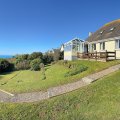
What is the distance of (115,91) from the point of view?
13.0m

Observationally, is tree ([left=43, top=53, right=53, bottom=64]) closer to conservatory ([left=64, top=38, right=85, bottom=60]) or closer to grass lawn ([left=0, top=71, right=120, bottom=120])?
conservatory ([left=64, top=38, right=85, bottom=60])

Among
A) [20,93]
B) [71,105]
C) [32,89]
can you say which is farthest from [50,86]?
[71,105]

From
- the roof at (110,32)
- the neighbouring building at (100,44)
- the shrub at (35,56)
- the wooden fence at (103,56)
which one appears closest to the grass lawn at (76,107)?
the wooden fence at (103,56)

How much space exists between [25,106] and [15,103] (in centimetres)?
119

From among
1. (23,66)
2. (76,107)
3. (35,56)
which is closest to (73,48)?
(23,66)

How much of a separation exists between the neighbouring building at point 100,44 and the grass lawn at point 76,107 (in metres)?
13.9

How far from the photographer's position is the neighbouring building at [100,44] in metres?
26.7

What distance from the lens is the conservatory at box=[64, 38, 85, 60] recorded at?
113ft

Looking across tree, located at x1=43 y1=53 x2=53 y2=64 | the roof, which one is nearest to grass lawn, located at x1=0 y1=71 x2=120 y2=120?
the roof

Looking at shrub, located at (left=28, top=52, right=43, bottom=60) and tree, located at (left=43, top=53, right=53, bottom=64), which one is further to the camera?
tree, located at (left=43, top=53, right=53, bottom=64)

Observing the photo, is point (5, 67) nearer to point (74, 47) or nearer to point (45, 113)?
point (74, 47)

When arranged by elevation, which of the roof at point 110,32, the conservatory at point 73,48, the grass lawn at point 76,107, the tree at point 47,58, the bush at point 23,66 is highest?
the roof at point 110,32

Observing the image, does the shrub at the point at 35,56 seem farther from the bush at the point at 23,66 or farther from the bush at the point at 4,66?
the bush at the point at 4,66

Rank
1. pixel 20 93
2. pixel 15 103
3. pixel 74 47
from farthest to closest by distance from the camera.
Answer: pixel 74 47 → pixel 20 93 → pixel 15 103
